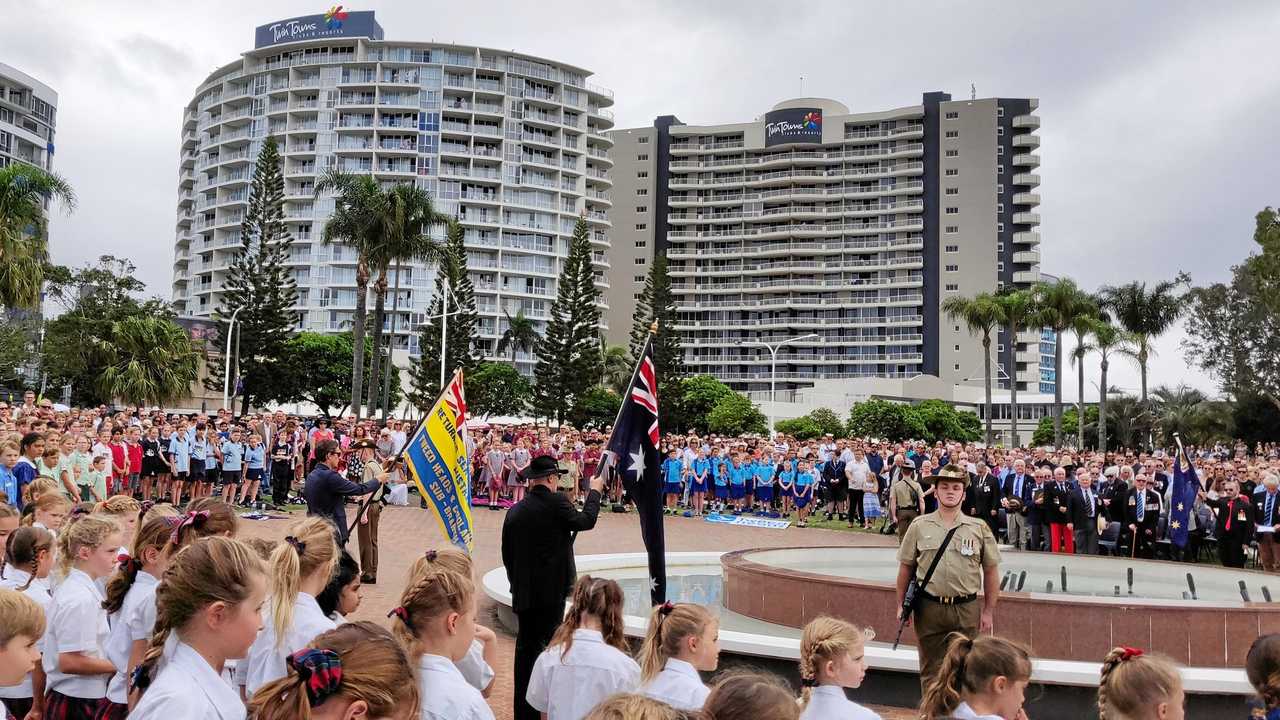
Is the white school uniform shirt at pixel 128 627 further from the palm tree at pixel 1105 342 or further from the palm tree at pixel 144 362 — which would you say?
the palm tree at pixel 1105 342

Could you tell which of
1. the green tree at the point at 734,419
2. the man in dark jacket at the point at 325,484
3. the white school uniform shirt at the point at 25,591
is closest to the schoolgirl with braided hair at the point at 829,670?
the white school uniform shirt at the point at 25,591

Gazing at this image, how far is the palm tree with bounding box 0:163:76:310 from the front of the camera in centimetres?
2445

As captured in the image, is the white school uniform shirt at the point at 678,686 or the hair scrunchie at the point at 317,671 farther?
the white school uniform shirt at the point at 678,686

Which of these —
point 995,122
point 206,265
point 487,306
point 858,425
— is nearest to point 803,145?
point 995,122

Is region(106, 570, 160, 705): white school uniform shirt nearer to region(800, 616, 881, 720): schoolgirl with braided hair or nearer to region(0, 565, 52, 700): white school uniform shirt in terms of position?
region(0, 565, 52, 700): white school uniform shirt

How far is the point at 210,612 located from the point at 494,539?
1640 cm

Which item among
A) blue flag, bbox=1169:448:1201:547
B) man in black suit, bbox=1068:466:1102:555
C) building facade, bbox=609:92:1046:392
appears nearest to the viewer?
blue flag, bbox=1169:448:1201:547

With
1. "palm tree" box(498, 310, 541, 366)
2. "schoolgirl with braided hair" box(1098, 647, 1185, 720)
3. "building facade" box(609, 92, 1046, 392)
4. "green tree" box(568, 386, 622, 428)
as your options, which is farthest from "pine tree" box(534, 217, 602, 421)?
"schoolgirl with braided hair" box(1098, 647, 1185, 720)

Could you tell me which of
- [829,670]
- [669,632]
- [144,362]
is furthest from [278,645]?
[144,362]

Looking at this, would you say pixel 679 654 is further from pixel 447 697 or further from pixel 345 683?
pixel 345 683

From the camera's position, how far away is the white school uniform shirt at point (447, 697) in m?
3.25

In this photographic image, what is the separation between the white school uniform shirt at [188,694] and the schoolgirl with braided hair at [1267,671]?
357cm

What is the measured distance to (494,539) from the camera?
19047mm

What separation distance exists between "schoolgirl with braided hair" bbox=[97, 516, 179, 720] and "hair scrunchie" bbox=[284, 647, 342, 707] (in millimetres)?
2050
